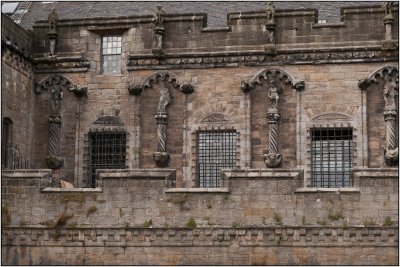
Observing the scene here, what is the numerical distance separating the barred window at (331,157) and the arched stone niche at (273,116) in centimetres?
72

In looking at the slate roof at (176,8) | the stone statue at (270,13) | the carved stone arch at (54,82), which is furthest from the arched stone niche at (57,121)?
the stone statue at (270,13)

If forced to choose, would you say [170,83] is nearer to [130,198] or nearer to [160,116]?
[160,116]

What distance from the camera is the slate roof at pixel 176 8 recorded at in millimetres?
33375

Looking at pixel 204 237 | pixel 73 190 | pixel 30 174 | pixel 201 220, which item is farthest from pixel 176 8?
pixel 204 237

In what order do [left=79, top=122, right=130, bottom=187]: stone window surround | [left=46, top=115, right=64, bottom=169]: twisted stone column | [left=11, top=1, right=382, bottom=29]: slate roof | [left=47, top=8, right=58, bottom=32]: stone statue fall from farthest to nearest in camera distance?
[left=11, top=1, right=382, bottom=29]: slate roof < [left=47, top=8, right=58, bottom=32]: stone statue < [left=79, top=122, right=130, bottom=187]: stone window surround < [left=46, top=115, right=64, bottom=169]: twisted stone column

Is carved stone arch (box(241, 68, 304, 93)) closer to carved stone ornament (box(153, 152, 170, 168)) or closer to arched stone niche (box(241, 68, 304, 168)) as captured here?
arched stone niche (box(241, 68, 304, 168))

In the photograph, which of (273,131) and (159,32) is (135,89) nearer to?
(159,32)

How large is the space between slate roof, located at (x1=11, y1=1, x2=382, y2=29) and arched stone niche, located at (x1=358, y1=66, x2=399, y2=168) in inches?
176

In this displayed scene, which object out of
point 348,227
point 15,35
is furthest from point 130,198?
point 15,35

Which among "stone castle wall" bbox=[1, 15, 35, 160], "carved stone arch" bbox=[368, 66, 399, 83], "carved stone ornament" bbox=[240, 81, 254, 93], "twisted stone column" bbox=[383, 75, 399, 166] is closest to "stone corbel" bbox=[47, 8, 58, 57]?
"stone castle wall" bbox=[1, 15, 35, 160]

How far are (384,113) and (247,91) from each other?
13.9 ft

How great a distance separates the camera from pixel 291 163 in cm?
2875

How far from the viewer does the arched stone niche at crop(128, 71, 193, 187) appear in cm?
2941

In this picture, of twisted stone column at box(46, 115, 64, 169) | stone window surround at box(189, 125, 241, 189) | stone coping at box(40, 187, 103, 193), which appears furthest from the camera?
twisted stone column at box(46, 115, 64, 169)
